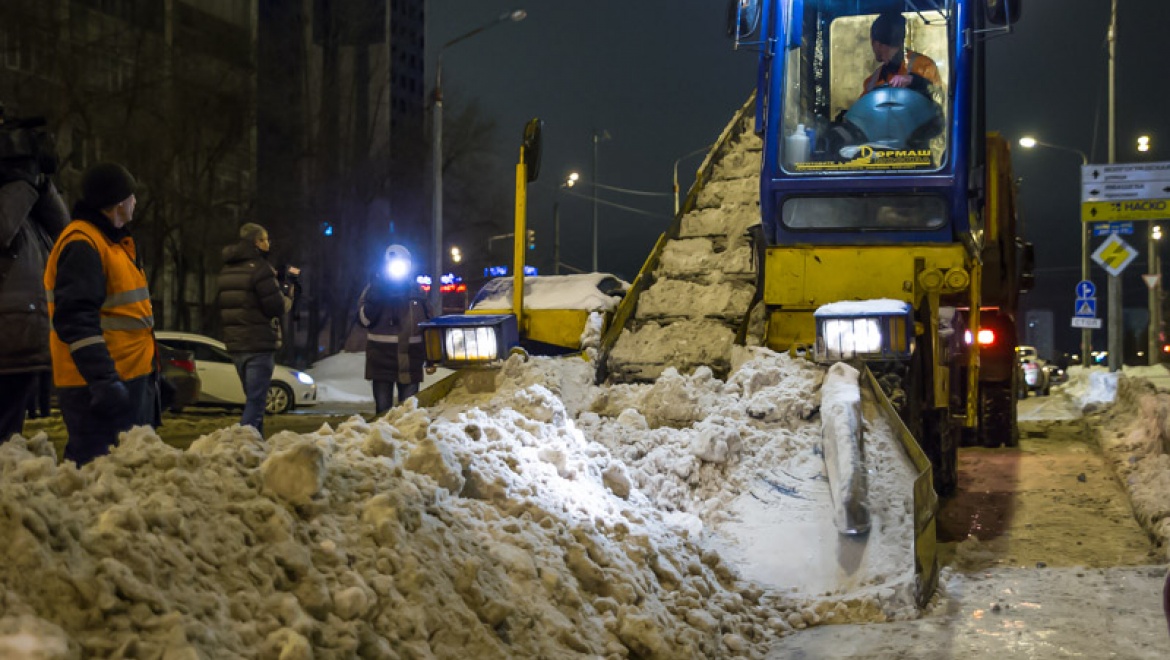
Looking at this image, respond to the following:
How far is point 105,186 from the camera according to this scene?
5.02 metres

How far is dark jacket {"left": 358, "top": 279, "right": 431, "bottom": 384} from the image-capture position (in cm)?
860

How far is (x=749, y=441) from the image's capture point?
19.8 ft

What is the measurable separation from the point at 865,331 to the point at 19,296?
14.0ft

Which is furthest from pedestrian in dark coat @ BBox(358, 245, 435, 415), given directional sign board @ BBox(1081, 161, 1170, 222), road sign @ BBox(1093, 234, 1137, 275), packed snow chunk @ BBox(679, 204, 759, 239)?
road sign @ BBox(1093, 234, 1137, 275)

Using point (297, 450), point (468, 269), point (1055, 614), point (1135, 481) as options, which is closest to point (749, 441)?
point (1055, 614)

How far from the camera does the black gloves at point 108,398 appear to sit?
15.6ft


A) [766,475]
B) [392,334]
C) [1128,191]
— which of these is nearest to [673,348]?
[766,475]

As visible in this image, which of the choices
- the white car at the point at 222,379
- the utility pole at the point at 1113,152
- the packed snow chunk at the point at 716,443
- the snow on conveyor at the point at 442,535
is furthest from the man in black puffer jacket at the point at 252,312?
the utility pole at the point at 1113,152

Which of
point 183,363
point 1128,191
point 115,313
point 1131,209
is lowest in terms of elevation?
point 183,363

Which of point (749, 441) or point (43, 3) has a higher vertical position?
point (43, 3)

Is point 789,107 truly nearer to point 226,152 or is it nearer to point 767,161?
point 767,161

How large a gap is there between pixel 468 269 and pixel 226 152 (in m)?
21.3

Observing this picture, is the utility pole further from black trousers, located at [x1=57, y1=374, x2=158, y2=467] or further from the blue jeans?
black trousers, located at [x1=57, y1=374, x2=158, y2=467]

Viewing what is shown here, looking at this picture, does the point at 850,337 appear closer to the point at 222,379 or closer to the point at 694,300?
the point at 694,300
